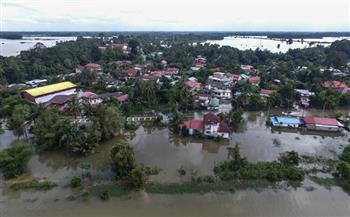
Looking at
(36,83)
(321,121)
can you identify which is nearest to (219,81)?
(321,121)

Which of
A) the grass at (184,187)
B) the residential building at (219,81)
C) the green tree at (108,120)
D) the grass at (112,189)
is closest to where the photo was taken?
the grass at (112,189)

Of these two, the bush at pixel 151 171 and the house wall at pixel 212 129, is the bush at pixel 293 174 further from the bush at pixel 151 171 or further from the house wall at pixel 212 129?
the bush at pixel 151 171

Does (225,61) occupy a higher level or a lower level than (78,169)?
higher

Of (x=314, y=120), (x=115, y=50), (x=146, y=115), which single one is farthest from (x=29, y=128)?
(x=115, y=50)

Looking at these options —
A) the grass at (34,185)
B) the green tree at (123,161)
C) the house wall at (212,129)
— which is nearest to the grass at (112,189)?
the green tree at (123,161)

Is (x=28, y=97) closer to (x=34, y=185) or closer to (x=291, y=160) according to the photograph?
(x=34, y=185)

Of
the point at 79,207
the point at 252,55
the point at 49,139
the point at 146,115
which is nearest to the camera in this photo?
the point at 79,207

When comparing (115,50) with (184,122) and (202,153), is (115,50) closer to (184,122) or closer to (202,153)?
(184,122)

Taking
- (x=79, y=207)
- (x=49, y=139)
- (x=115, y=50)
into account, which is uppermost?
(x=115, y=50)
